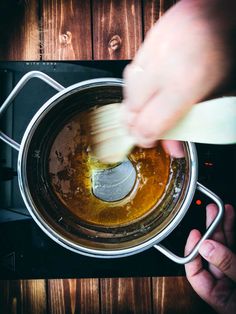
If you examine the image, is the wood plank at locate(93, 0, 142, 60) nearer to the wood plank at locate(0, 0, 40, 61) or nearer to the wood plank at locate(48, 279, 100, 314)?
the wood plank at locate(0, 0, 40, 61)

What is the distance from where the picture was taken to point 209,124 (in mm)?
421

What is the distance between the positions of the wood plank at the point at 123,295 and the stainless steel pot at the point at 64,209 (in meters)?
0.14

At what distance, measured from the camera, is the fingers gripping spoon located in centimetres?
41

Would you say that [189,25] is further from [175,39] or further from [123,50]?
[123,50]

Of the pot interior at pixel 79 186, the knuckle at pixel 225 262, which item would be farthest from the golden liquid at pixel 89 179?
the knuckle at pixel 225 262

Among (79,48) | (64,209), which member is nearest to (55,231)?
(64,209)

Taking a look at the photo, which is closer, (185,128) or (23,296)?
(185,128)

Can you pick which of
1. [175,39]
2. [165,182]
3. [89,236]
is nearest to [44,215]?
[89,236]

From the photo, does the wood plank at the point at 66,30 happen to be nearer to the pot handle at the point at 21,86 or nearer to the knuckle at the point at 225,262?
the pot handle at the point at 21,86

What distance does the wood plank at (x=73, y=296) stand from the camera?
25.5 inches

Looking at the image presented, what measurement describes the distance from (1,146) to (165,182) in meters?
Result: 0.25

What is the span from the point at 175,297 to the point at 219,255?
0.56 ft

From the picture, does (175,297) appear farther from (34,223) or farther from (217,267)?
(34,223)

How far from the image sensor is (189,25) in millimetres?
301
